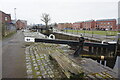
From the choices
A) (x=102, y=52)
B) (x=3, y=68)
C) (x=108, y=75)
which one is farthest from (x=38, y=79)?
(x=102, y=52)

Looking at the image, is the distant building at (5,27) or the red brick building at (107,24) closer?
the distant building at (5,27)

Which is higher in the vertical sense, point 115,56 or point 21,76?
point 21,76

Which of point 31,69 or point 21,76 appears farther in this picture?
point 31,69

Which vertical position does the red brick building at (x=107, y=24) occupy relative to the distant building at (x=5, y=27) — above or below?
above

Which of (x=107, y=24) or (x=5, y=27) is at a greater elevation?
(x=107, y=24)

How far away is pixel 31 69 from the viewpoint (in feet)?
11.9

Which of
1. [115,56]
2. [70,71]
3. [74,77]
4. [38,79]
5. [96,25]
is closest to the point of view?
[74,77]

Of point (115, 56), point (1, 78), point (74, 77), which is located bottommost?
point (115, 56)

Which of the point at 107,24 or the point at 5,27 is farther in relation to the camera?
the point at 107,24

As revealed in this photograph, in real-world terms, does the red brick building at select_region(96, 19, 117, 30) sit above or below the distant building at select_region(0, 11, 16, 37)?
above

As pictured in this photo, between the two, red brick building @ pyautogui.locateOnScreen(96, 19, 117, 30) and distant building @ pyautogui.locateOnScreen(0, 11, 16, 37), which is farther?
red brick building @ pyautogui.locateOnScreen(96, 19, 117, 30)

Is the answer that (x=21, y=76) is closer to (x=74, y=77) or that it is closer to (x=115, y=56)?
(x=74, y=77)

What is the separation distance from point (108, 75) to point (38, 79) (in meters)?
2.43

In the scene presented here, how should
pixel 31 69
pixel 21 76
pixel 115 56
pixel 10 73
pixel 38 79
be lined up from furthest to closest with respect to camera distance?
pixel 115 56, pixel 31 69, pixel 10 73, pixel 21 76, pixel 38 79
